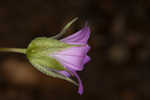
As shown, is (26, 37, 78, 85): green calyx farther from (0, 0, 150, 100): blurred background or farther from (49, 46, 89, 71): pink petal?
(0, 0, 150, 100): blurred background

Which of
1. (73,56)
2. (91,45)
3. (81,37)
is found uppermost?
(81,37)

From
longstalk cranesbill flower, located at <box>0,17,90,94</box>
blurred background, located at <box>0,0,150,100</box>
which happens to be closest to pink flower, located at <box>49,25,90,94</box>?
longstalk cranesbill flower, located at <box>0,17,90,94</box>

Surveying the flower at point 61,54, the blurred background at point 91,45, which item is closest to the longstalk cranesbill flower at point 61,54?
the flower at point 61,54

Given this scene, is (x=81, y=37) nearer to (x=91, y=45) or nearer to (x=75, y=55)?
(x=75, y=55)

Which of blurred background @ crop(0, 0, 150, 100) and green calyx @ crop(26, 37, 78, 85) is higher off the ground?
green calyx @ crop(26, 37, 78, 85)

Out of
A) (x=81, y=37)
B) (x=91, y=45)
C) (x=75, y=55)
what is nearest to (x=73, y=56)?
(x=75, y=55)

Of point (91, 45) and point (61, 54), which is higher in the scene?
point (61, 54)

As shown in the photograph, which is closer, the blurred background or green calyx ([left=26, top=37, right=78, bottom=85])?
green calyx ([left=26, top=37, right=78, bottom=85])

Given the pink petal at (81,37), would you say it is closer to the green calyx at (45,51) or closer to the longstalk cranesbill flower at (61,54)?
the longstalk cranesbill flower at (61,54)
